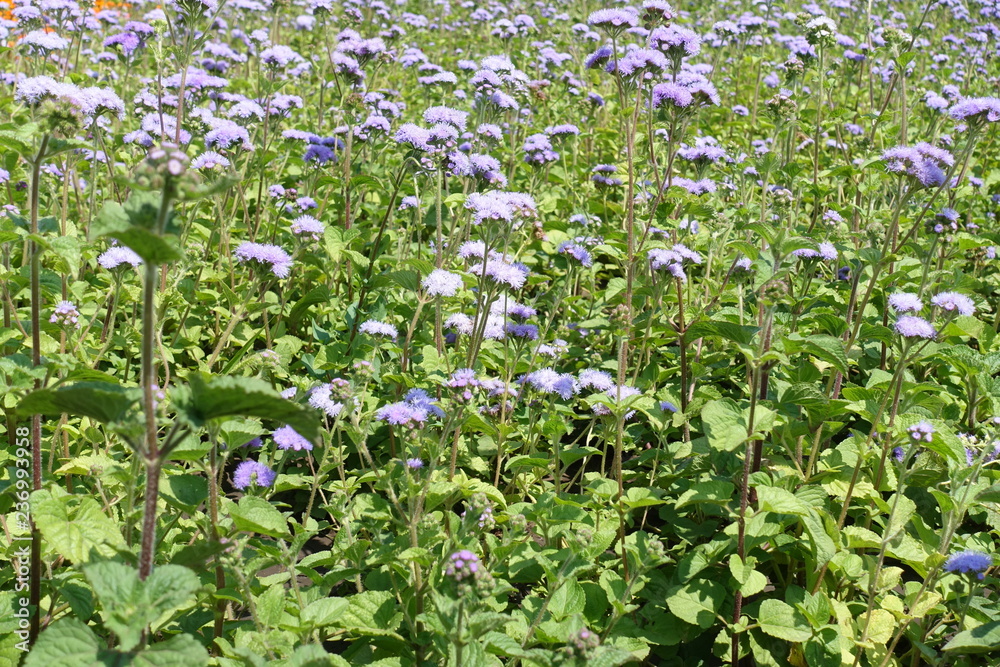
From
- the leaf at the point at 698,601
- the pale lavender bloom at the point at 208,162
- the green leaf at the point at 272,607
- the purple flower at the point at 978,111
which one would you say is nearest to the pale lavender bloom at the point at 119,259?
the pale lavender bloom at the point at 208,162

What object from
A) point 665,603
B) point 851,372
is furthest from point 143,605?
point 851,372

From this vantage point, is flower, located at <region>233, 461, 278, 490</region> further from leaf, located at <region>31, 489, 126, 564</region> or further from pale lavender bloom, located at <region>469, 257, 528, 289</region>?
pale lavender bloom, located at <region>469, 257, 528, 289</region>

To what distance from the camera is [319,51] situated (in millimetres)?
8602

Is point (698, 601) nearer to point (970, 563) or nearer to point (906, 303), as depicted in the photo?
point (970, 563)

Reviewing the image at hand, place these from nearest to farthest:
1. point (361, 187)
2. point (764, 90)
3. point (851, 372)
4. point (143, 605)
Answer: point (143, 605) < point (851, 372) < point (361, 187) < point (764, 90)

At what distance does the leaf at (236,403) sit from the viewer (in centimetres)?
171

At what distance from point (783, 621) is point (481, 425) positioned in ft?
4.53

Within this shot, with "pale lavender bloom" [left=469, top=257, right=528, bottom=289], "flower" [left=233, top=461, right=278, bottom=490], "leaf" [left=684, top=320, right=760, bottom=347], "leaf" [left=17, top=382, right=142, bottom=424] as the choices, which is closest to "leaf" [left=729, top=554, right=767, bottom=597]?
"leaf" [left=684, top=320, right=760, bottom=347]

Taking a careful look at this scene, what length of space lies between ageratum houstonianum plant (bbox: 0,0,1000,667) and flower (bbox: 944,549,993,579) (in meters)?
0.03

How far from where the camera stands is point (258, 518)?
2.58 metres

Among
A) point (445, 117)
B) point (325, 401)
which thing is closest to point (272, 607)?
point (325, 401)

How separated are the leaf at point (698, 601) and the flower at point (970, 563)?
0.77 metres

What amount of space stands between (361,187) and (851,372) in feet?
10.9

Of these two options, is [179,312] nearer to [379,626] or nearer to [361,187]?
[361,187]
